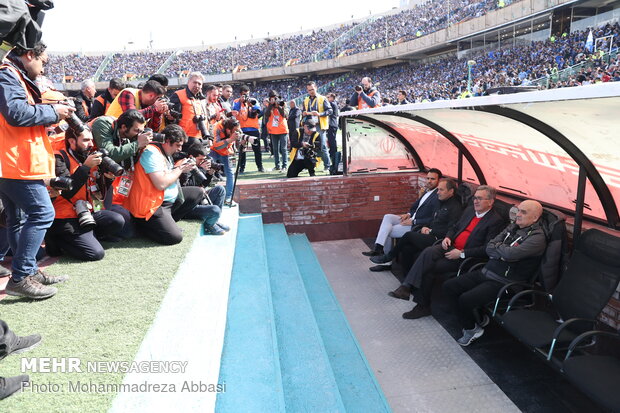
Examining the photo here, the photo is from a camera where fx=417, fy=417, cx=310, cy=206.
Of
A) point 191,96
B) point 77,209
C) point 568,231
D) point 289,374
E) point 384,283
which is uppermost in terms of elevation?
point 191,96

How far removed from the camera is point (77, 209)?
334 centimetres

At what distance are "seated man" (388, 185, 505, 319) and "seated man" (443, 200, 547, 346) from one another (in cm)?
36

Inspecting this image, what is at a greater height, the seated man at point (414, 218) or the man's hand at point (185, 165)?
the man's hand at point (185, 165)

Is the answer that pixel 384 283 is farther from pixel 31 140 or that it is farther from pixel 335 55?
pixel 335 55

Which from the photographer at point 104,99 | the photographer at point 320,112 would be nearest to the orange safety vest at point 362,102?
the photographer at point 320,112

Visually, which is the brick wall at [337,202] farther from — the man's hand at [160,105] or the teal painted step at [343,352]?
the man's hand at [160,105]

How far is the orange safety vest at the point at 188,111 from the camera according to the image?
537 cm

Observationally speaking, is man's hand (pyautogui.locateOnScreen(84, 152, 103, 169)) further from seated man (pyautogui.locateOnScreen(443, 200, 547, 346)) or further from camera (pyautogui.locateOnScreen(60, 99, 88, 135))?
seated man (pyautogui.locateOnScreen(443, 200, 547, 346))

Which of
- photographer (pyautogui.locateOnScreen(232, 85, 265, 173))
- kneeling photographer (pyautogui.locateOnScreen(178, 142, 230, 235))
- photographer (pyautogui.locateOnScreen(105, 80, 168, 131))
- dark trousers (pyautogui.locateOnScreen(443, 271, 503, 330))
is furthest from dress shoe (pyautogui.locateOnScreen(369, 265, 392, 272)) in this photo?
photographer (pyautogui.locateOnScreen(232, 85, 265, 173))

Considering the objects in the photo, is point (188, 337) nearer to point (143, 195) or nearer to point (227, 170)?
point (143, 195)

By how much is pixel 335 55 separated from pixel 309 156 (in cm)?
3523

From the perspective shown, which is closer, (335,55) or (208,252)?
Result: (208,252)

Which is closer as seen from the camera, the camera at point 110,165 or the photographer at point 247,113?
the camera at point 110,165

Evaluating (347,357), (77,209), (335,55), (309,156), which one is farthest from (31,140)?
(335,55)
